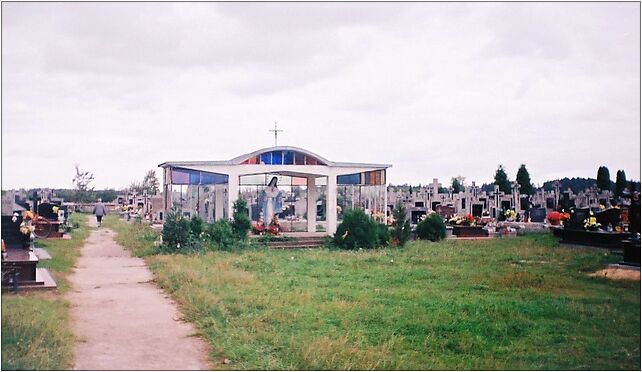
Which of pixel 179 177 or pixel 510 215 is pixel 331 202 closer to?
pixel 179 177

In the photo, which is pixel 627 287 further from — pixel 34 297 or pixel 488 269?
pixel 34 297

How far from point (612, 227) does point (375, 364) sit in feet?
29.0

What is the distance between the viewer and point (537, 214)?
60.3 feet

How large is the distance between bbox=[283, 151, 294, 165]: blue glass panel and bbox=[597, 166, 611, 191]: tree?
303 inches

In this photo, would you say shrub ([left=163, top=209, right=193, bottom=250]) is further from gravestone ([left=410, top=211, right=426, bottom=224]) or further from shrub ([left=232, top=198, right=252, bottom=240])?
gravestone ([left=410, top=211, right=426, bottom=224])

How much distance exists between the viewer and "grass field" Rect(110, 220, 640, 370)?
5.03 meters

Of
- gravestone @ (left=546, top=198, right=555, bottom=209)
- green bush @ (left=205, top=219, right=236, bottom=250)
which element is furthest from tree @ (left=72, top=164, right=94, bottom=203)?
gravestone @ (left=546, top=198, right=555, bottom=209)

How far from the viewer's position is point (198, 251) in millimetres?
11555

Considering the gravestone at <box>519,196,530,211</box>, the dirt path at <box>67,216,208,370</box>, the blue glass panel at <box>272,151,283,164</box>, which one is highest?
the blue glass panel at <box>272,151,283,164</box>

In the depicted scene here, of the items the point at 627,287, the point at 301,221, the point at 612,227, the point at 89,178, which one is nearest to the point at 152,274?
the point at 89,178

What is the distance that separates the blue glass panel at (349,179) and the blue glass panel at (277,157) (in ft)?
6.20

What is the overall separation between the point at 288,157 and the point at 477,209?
733cm

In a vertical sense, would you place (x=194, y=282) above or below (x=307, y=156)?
below

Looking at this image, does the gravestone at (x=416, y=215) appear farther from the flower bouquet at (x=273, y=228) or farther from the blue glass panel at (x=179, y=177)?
the blue glass panel at (x=179, y=177)
